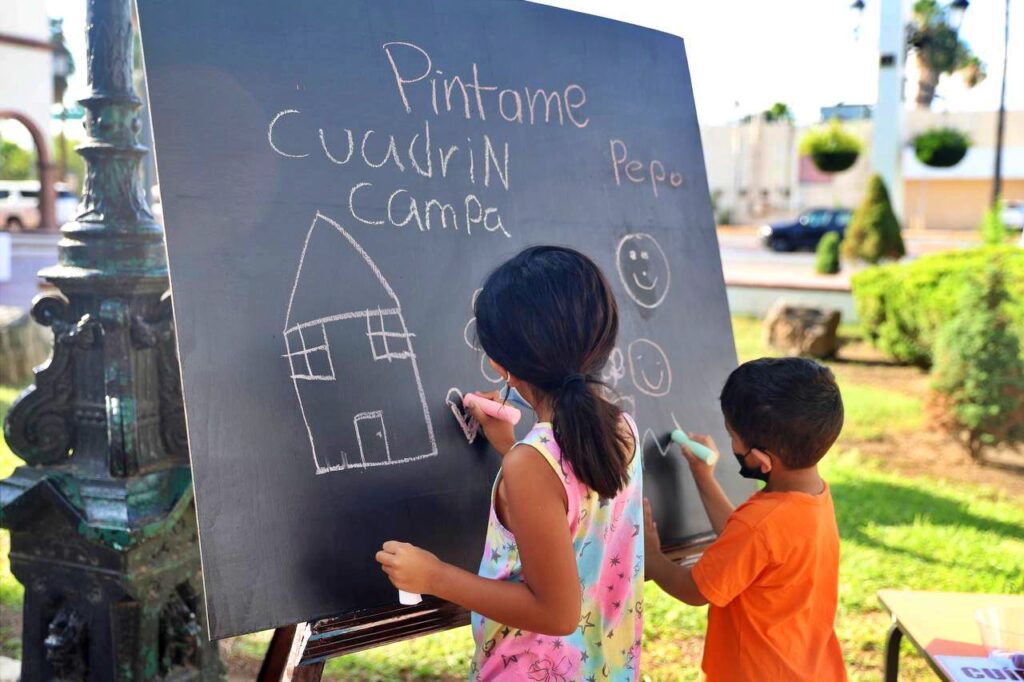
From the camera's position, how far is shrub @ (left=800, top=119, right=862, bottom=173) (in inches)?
1044

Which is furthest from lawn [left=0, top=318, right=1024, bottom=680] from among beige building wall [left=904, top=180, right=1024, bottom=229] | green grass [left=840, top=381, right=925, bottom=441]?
beige building wall [left=904, top=180, right=1024, bottom=229]

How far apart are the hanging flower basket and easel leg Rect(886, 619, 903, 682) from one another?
30.2 metres

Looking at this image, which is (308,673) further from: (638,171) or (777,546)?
(638,171)

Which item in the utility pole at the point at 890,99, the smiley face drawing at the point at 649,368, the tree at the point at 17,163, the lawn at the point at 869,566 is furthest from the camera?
the tree at the point at 17,163

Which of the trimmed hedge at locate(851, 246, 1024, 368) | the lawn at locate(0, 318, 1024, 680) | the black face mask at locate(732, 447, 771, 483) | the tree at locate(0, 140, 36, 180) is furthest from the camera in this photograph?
the tree at locate(0, 140, 36, 180)

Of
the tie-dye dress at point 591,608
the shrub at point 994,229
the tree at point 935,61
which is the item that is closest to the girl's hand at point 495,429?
the tie-dye dress at point 591,608

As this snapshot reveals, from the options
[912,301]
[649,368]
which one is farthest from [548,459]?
[912,301]

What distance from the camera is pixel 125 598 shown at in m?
2.81

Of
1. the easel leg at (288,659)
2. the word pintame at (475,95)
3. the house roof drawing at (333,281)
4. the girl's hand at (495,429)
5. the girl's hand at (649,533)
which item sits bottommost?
the easel leg at (288,659)

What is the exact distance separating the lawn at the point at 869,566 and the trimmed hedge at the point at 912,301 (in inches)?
65.9

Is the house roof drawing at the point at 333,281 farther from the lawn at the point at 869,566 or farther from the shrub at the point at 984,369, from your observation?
the shrub at the point at 984,369

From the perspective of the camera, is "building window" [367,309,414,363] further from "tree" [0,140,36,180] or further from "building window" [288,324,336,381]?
"tree" [0,140,36,180]

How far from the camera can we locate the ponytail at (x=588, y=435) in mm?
1736

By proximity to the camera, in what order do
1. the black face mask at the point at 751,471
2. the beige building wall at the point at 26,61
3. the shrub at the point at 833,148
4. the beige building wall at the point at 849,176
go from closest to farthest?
the black face mask at the point at 751,471
the beige building wall at the point at 26,61
the shrub at the point at 833,148
the beige building wall at the point at 849,176
